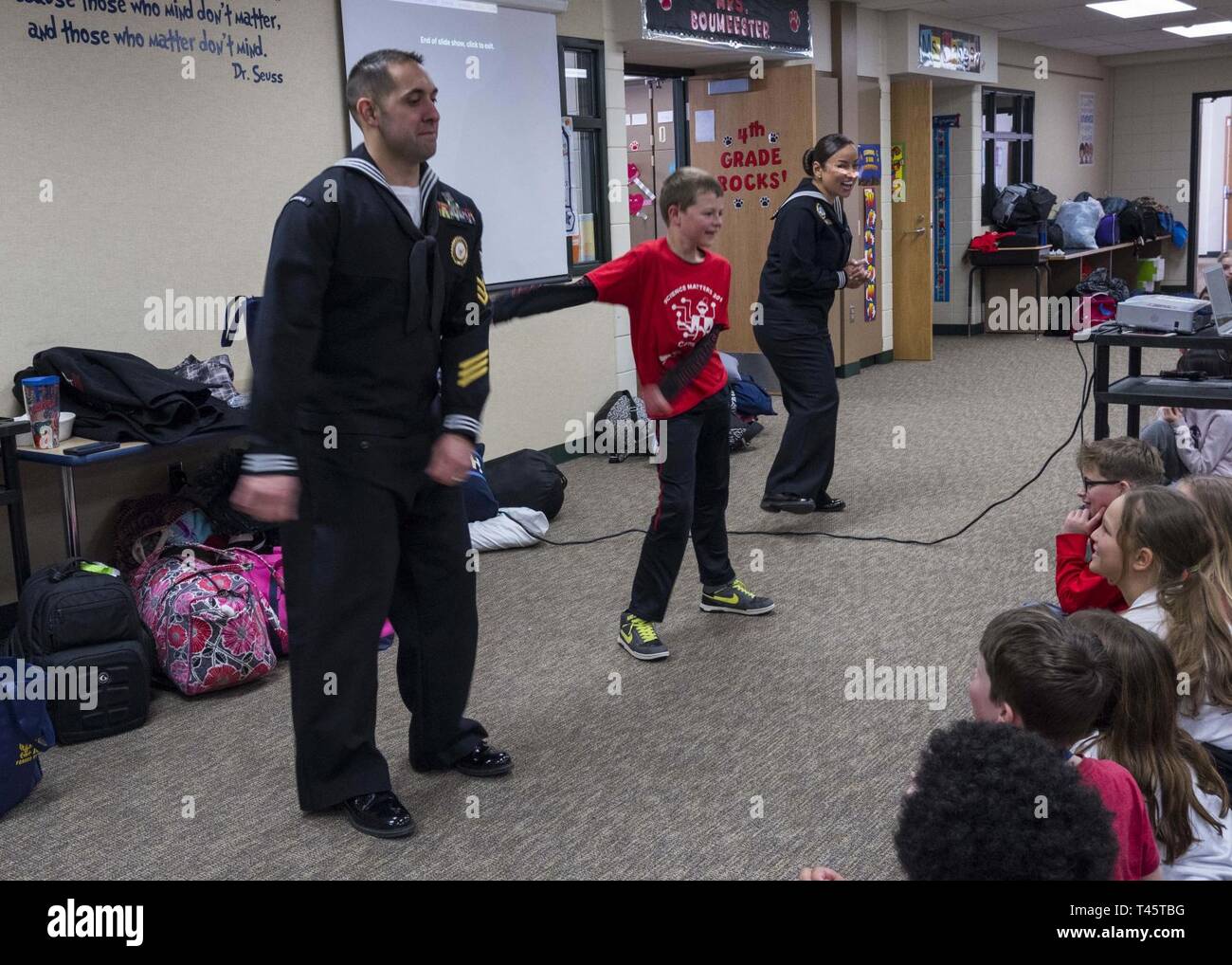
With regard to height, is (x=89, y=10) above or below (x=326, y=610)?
above

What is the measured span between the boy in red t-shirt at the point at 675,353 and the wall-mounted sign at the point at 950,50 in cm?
662

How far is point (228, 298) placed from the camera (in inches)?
176

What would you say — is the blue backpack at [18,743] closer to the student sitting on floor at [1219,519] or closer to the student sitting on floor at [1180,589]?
the student sitting on floor at [1180,589]

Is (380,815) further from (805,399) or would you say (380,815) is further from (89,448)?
(805,399)

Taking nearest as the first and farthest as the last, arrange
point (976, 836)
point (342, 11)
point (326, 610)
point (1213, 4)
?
point (976, 836) → point (326, 610) → point (342, 11) → point (1213, 4)

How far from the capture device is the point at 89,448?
3520mm

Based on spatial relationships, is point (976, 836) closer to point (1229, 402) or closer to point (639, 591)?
point (639, 591)

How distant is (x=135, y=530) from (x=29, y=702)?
129 centimetres

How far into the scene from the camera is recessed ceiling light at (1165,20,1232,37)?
1084 centimetres

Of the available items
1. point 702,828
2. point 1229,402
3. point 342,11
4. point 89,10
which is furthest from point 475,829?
point 342,11

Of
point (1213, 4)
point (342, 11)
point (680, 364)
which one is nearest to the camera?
point (680, 364)

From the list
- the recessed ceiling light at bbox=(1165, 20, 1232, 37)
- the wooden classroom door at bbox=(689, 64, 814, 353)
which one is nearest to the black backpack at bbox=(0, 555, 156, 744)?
the wooden classroom door at bbox=(689, 64, 814, 353)
